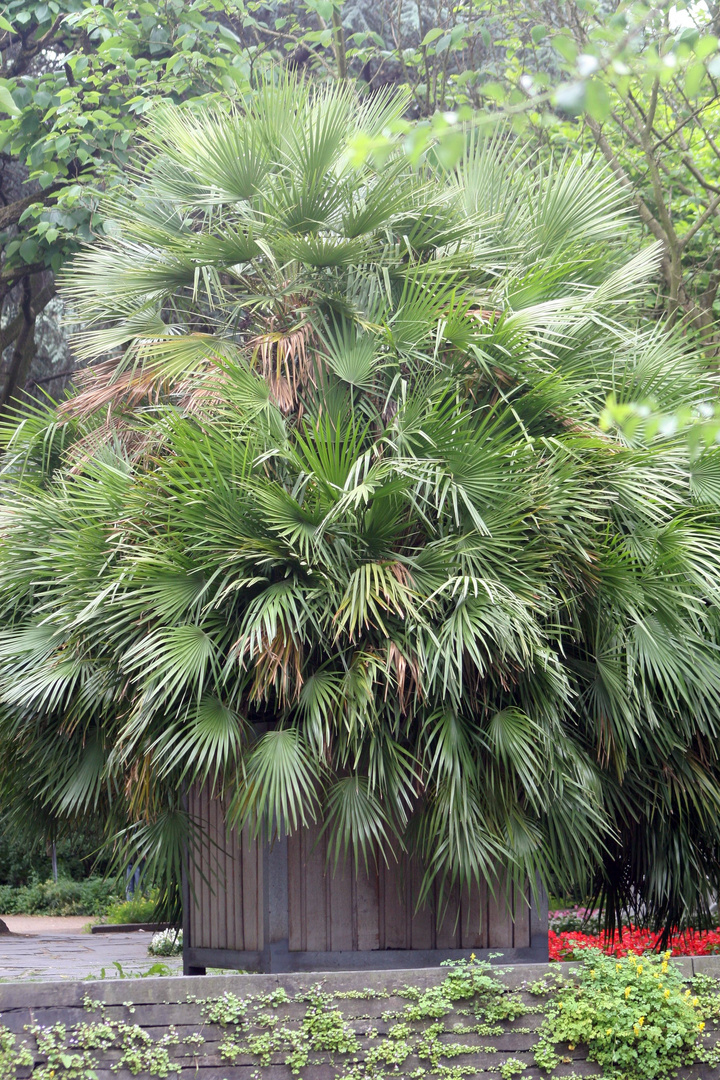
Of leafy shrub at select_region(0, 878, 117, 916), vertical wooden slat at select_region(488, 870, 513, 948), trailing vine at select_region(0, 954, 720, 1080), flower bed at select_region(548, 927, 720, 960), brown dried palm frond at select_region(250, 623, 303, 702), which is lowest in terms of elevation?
leafy shrub at select_region(0, 878, 117, 916)

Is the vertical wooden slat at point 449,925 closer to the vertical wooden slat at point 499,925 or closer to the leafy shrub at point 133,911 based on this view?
the vertical wooden slat at point 499,925

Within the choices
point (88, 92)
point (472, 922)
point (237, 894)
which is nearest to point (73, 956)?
point (237, 894)

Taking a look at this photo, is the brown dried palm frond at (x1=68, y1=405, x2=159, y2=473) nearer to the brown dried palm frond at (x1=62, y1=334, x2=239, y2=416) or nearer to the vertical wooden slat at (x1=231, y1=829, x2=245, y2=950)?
the brown dried palm frond at (x1=62, y1=334, x2=239, y2=416)

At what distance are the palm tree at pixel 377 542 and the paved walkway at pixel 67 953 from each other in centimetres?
259

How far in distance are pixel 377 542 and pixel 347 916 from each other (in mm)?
1887

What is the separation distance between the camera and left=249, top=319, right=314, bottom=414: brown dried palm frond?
540cm

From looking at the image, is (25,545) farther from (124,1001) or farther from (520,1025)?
(520,1025)

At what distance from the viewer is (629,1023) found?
4543mm

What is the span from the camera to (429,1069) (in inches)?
180

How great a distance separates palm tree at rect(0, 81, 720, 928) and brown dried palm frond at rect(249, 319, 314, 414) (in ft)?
0.08

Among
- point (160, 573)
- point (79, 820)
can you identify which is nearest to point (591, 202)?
point (160, 573)

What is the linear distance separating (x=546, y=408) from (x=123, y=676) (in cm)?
256

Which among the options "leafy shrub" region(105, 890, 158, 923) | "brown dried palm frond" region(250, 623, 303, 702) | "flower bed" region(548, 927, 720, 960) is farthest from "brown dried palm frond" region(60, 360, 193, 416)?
"leafy shrub" region(105, 890, 158, 923)

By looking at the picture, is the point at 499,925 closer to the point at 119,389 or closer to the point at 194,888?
the point at 194,888
